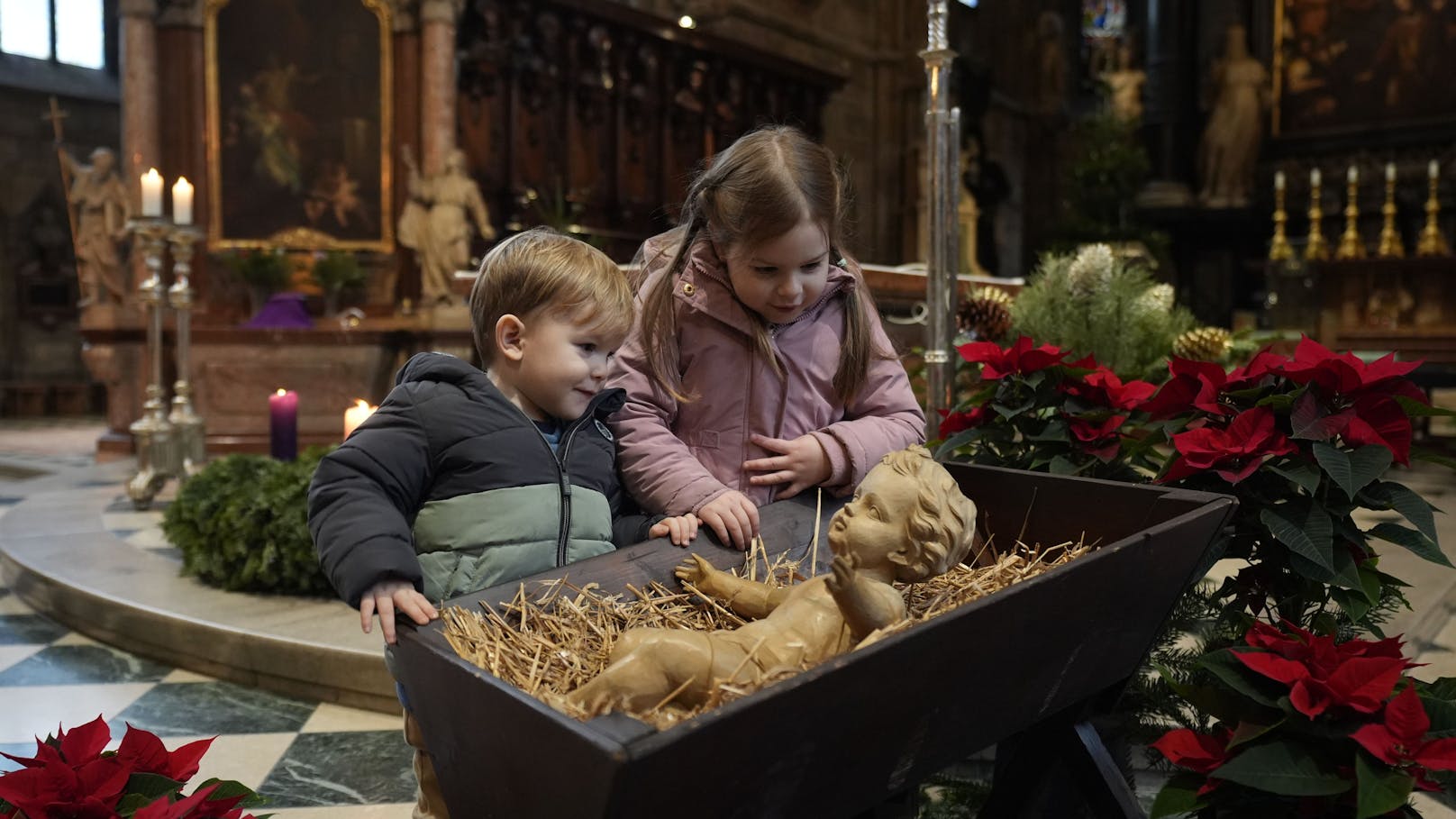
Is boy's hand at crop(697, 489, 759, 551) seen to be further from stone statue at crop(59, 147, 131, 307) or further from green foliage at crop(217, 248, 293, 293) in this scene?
stone statue at crop(59, 147, 131, 307)

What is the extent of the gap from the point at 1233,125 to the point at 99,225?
9.76 meters

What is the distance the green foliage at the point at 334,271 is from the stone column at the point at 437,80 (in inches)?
30.5

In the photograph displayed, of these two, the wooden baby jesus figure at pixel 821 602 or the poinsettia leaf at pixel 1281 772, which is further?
the poinsettia leaf at pixel 1281 772

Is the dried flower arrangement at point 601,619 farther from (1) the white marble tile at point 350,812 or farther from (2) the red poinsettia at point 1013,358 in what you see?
(1) the white marble tile at point 350,812

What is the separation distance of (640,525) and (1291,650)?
864mm

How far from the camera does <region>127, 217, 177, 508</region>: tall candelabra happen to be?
4.50 metres

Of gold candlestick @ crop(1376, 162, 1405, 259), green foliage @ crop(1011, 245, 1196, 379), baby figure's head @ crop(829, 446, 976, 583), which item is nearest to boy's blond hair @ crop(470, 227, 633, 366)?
baby figure's head @ crop(829, 446, 976, 583)

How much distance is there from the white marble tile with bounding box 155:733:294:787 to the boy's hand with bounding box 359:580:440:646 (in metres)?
1.14

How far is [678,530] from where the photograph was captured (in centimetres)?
146

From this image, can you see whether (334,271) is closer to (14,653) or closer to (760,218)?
(14,653)

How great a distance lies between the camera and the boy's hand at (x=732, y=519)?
1509 millimetres

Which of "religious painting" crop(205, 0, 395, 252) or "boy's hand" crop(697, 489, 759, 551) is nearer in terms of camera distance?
"boy's hand" crop(697, 489, 759, 551)

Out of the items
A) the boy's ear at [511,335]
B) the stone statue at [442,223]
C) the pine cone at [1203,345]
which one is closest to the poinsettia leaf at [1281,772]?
the boy's ear at [511,335]

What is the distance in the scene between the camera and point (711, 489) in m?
1.57
